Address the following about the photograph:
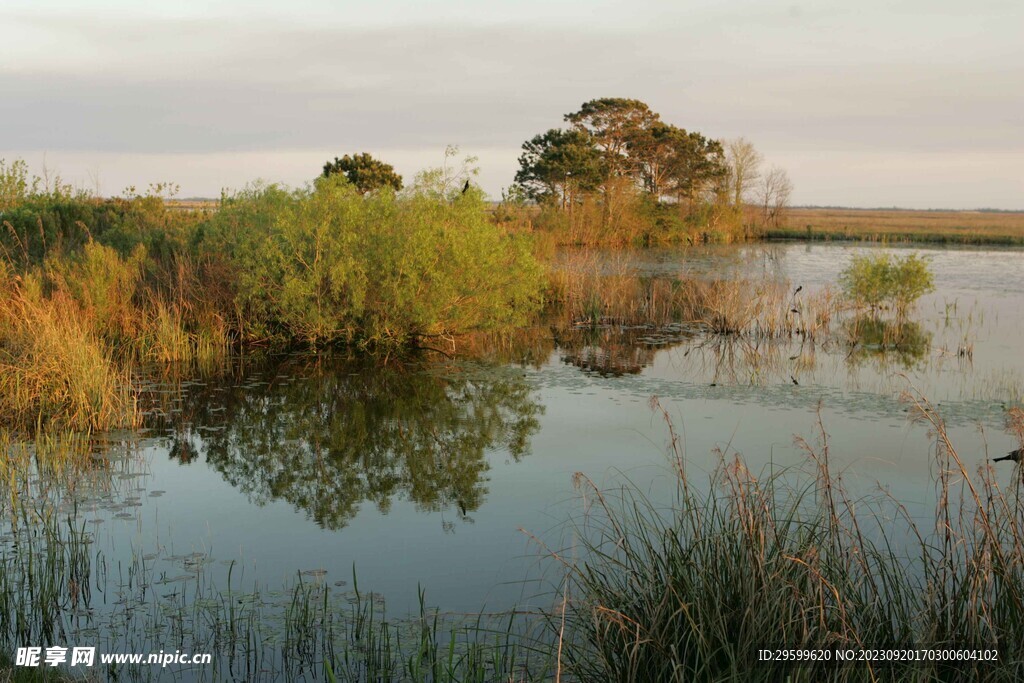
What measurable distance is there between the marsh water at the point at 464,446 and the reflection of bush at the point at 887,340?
0.14m

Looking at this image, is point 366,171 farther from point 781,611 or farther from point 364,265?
point 781,611

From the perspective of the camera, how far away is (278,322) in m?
14.2

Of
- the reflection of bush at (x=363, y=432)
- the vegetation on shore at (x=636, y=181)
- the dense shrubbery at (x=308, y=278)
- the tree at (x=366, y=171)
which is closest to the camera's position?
the reflection of bush at (x=363, y=432)

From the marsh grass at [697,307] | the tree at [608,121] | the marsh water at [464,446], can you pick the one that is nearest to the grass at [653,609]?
the marsh water at [464,446]

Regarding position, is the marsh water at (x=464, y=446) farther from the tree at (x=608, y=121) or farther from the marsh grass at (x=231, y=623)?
the tree at (x=608, y=121)

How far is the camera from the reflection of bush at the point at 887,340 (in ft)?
44.2

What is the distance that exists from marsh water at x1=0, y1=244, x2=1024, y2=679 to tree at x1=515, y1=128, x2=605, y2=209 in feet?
91.1

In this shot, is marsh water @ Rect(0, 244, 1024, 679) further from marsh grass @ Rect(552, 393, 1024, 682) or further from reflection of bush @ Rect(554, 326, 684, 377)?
marsh grass @ Rect(552, 393, 1024, 682)

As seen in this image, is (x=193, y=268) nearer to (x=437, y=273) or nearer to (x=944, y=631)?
(x=437, y=273)

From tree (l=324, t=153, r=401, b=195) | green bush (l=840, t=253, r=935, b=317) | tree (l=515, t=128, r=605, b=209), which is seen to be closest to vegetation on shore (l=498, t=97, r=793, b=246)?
tree (l=515, t=128, r=605, b=209)

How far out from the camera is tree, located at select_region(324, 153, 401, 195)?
49706 mm

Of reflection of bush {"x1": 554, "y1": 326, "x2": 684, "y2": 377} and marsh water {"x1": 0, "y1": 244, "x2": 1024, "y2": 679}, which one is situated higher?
reflection of bush {"x1": 554, "y1": 326, "x2": 684, "y2": 377}

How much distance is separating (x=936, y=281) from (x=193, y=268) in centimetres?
1996

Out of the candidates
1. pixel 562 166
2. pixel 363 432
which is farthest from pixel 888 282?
pixel 562 166
